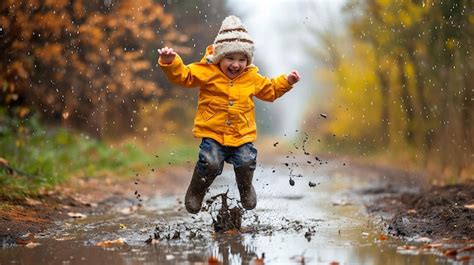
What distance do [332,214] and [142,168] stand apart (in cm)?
942

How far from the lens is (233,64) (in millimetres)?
7059

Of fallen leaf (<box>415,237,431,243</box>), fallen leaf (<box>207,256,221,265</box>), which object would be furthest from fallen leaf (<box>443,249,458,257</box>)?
fallen leaf (<box>207,256,221,265</box>)

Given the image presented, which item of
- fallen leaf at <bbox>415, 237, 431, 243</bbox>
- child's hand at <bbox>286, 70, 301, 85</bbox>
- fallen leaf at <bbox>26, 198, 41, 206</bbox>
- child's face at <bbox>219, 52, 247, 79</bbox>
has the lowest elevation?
fallen leaf at <bbox>415, 237, 431, 243</bbox>

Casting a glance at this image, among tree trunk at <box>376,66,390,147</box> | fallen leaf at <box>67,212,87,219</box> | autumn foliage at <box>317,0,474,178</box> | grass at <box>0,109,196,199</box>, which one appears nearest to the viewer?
fallen leaf at <box>67,212,87,219</box>

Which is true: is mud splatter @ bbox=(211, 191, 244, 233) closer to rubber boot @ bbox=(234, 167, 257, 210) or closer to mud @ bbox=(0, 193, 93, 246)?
rubber boot @ bbox=(234, 167, 257, 210)

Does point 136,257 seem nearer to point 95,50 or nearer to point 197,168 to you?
point 197,168

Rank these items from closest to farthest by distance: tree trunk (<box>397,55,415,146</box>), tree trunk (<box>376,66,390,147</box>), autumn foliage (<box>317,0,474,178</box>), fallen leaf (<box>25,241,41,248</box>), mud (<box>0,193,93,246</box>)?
fallen leaf (<box>25,241,41,248</box>) → mud (<box>0,193,93,246</box>) → autumn foliage (<box>317,0,474,178</box>) → tree trunk (<box>397,55,415,146</box>) → tree trunk (<box>376,66,390,147</box>)

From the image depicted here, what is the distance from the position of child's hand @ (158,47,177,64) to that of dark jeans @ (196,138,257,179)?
2.71 feet

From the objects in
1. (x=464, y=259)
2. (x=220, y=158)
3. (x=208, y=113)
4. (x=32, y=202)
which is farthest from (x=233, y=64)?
(x=32, y=202)

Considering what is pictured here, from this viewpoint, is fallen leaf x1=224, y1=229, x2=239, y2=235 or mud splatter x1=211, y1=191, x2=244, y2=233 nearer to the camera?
fallen leaf x1=224, y1=229, x2=239, y2=235

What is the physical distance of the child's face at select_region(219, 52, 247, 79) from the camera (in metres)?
7.08

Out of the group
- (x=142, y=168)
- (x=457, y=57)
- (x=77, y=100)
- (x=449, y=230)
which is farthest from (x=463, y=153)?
(x=77, y=100)

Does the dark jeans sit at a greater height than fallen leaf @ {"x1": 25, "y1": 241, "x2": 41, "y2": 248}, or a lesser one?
greater

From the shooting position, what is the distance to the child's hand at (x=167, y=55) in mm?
6840
